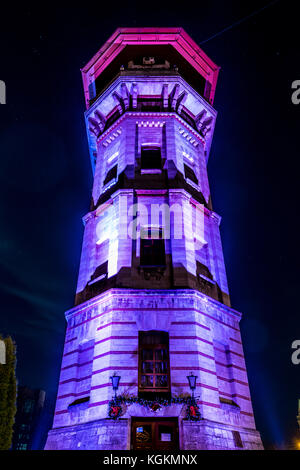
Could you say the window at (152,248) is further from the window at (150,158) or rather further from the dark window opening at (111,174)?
the dark window opening at (111,174)

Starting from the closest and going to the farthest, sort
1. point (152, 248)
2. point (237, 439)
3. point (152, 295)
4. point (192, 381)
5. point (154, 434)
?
1. point (154, 434)
2. point (192, 381)
3. point (237, 439)
4. point (152, 295)
5. point (152, 248)

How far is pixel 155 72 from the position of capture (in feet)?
82.7

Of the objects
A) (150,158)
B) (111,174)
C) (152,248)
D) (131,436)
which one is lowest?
(131,436)

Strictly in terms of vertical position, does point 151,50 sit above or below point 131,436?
above

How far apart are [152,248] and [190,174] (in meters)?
7.27

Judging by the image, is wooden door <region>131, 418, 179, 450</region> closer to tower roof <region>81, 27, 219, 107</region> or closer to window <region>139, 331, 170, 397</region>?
window <region>139, 331, 170, 397</region>

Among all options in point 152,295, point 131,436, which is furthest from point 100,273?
point 131,436

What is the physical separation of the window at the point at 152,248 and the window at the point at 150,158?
5.13 metres

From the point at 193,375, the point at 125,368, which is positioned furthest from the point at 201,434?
the point at 125,368

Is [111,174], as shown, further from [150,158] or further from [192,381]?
[192,381]

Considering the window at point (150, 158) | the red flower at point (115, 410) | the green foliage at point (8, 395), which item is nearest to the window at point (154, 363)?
the red flower at point (115, 410)

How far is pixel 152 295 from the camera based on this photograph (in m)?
16.7
